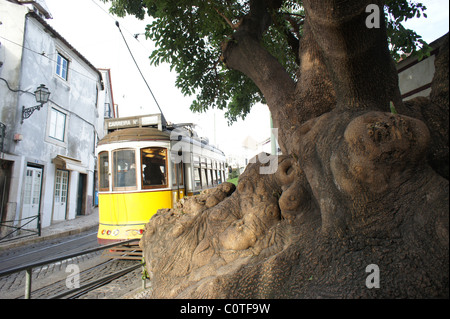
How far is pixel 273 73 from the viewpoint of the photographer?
4.43 meters

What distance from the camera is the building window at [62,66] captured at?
1452 cm

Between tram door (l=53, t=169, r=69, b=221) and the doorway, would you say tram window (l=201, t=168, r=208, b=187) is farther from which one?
the doorway

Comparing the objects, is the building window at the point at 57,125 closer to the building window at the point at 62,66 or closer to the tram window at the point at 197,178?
the building window at the point at 62,66

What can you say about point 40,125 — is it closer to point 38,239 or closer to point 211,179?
point 38,239

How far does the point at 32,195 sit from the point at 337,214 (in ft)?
45.1

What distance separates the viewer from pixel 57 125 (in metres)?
14.3

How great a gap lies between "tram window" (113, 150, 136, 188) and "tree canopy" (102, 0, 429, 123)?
2276 mm

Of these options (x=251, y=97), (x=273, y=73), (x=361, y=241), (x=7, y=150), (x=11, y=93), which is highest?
(x=11, y=93)

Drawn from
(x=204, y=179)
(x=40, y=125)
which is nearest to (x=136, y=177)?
(x=204, y=179)

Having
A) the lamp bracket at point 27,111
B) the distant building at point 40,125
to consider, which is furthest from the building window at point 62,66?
the lamp bracket at point 27,111

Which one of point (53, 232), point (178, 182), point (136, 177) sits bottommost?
point (53, 232)
